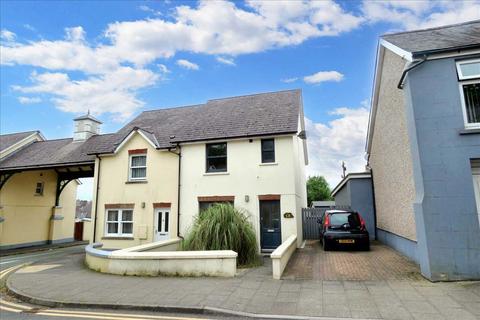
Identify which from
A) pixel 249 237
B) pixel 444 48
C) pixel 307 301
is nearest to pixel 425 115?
pixel 444 48

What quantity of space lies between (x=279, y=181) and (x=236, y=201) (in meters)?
2.27

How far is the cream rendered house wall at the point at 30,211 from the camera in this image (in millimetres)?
20812

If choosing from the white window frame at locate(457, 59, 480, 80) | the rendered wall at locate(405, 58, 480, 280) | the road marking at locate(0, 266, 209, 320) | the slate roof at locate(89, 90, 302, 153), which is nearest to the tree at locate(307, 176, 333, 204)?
the slate roof at locate(89, 90, 302, 153)

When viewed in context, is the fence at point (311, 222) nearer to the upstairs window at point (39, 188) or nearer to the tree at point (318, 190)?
the upstairs window at point (39, 188)

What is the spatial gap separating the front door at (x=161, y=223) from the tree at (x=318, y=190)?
3556cm

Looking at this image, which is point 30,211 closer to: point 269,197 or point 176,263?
point 269,197

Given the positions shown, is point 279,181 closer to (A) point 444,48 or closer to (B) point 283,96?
(B) point 283,96

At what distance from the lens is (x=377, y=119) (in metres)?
14.9

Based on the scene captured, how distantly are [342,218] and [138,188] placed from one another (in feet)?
34.5

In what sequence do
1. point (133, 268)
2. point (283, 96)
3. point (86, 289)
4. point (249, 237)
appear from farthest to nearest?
point (283, 96) → point (249, 237) → point (133, 268) → point (86, 289)

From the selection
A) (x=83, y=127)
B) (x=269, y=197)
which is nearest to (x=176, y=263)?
(x=269, y=197)

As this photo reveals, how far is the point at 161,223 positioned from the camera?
15969mm

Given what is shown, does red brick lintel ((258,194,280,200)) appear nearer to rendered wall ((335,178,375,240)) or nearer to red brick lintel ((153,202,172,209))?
red brick lintel ((153,202,172,209))

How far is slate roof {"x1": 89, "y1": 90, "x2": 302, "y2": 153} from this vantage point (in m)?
15.1
